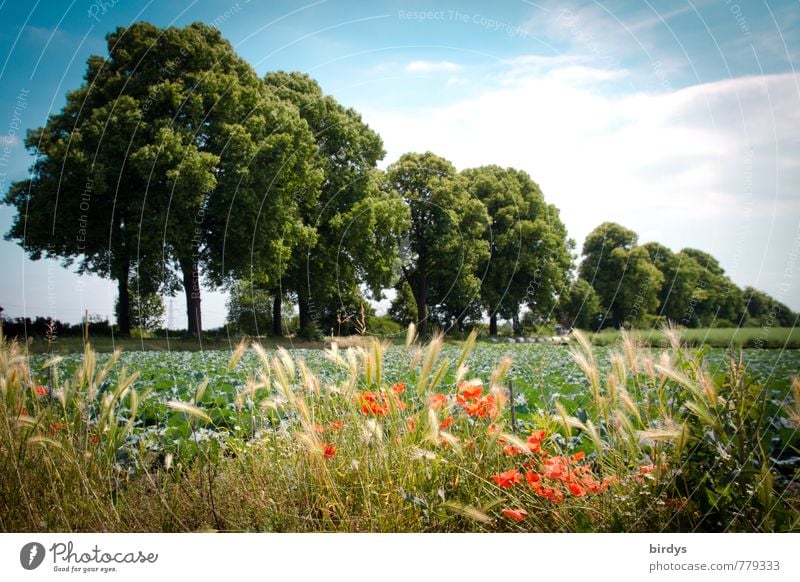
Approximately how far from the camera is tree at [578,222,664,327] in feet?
13.1

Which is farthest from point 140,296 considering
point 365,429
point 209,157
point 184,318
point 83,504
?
point 365,429

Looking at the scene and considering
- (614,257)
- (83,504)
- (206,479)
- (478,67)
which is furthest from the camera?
(614,257)

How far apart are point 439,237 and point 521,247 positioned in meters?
1.06

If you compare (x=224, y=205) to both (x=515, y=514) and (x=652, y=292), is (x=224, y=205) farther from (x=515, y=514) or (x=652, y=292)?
(x=515, y=514)

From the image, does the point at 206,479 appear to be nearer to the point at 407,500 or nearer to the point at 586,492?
the point at 407,500

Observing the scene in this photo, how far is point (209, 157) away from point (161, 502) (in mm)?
4503

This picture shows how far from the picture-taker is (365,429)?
3062 millimetres

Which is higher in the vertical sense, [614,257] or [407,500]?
[614,257]

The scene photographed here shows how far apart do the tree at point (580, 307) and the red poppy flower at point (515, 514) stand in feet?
6.78

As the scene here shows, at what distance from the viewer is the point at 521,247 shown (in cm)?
658

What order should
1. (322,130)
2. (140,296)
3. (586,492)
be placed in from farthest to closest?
1. (322,130)
2. (140,296)
3. (586,492)

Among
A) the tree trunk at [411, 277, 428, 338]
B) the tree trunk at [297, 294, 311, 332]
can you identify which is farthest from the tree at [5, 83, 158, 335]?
the tree trunk at [411, 277, 428, 338]
